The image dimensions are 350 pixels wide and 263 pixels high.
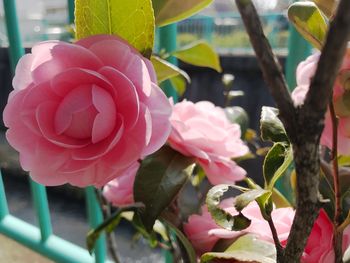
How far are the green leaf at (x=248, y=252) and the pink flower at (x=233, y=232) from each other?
0.01 meters

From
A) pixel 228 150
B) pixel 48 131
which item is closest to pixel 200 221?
pixel 228 150

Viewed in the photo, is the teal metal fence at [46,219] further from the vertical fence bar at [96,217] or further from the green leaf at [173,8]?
the green leaf at [173,8]

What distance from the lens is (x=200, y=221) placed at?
0.42 metres

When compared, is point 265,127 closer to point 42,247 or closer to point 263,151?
point 263,151

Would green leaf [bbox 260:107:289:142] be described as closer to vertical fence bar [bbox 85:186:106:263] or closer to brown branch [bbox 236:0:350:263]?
brown branch [bbox 236:0:350:263]

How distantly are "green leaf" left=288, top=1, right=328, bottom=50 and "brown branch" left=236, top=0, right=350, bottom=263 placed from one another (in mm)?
119

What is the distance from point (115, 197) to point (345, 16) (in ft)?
1.32

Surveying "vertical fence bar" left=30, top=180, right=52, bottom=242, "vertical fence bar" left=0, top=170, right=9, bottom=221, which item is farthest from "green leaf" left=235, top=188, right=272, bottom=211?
"vertical fence bar" left=0, top=170, right=9, bottom=221

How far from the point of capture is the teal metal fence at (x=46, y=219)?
0.67 m

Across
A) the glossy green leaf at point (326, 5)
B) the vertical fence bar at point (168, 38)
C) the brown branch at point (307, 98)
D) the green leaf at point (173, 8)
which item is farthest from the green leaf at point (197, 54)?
the brown branch at point (307, 98)

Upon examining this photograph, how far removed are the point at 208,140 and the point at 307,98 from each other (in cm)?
25

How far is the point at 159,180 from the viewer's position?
15.2 inches

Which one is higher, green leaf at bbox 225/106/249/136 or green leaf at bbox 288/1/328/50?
green leaf at bbox 288/1/328/50

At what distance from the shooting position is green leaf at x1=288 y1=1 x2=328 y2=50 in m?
0.30
